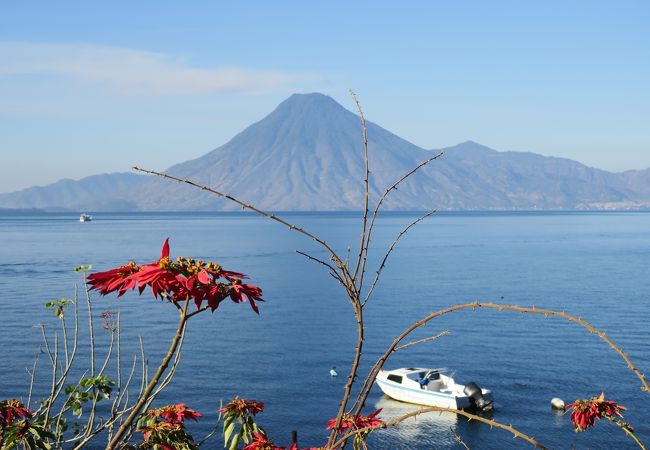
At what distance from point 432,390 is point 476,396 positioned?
3.84 metres

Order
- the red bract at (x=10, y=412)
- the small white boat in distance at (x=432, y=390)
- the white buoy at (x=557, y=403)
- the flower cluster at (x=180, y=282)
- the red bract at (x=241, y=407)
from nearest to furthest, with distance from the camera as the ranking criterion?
1. the flower cluster at (x=180, y=282)
2. the red bract at (x=10, y=412)
3. the red bract at (x=241, y=407)
4. the white buoy at (x=557, y=403)
5. the small white boat in distance at (x=432, y=390)

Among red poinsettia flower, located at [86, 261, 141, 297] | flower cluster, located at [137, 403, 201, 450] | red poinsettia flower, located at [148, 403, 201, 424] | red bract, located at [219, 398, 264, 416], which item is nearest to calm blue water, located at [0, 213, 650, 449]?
red bract, located at [219, 398, 264, 416]

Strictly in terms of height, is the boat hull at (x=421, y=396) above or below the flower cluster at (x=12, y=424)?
below

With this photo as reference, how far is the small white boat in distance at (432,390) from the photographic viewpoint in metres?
47.7

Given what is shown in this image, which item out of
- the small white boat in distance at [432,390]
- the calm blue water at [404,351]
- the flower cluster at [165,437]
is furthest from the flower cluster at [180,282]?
the small white boat in distance at [432,390]

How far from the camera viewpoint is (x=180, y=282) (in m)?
3.23

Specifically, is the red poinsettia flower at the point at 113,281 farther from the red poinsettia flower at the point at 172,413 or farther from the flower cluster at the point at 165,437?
the red poinsettia flower at the point at 172,413

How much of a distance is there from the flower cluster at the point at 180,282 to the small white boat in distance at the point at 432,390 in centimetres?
4597

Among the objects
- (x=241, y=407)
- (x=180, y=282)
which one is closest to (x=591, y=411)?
(x=241, y=407)

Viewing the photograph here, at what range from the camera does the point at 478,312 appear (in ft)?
283

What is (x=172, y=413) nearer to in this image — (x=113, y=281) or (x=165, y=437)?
(x=165, y=437)

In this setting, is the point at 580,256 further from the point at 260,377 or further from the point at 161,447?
the point at 161,447

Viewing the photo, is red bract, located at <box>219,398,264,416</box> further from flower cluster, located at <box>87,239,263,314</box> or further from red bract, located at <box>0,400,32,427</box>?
flower cluster, located at <box>87,239,263,314</box>

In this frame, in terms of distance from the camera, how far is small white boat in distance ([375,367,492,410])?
4771 centimetres
